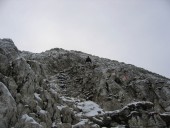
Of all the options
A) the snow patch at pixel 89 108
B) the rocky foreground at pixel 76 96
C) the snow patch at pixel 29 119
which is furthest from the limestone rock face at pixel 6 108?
the snow patch at pixel 89 108

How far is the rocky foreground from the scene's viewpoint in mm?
30109

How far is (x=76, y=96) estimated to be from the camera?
146ft

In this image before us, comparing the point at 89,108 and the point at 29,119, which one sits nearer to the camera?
the point at 29,119

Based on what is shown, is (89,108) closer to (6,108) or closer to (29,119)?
(29,119)

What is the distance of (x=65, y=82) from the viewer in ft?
162

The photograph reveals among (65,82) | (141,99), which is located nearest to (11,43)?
(65,82)

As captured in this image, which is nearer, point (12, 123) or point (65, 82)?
point (12, 123)

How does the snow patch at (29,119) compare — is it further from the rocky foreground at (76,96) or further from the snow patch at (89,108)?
the snow patch at (89,108)

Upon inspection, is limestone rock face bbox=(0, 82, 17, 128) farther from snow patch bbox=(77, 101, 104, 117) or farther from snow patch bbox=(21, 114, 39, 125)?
snow patch bbox=(77, 101, 104, 117)

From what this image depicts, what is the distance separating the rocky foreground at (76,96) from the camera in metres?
30.1

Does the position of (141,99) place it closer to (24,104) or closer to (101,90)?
(101,90)

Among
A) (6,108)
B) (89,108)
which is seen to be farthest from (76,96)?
(6,108)

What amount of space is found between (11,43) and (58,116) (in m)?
14.6

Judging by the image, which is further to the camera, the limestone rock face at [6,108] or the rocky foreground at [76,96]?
the rocky foreground at [76,96]
